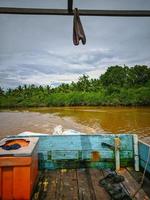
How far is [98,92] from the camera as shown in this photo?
170ft

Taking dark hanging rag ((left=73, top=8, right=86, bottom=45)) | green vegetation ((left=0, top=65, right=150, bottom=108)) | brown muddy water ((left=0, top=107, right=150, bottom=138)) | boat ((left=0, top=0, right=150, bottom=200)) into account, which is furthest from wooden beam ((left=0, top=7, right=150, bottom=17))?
green vegetation ((left=0, top=65, right=150, bottom=108))

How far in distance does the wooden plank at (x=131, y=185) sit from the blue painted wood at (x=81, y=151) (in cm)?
28

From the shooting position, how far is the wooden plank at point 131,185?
2701 mm

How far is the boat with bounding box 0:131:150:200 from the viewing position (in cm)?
251

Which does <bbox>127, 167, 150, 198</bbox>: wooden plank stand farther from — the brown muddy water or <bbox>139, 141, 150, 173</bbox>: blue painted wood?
the brown muddy water

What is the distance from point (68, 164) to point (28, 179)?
1234 millimetres

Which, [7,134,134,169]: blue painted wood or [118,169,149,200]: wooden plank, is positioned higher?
[7,134,134,169]: blue painted wood

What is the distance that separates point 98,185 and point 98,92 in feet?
161

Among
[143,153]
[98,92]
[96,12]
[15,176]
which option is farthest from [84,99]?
[96,12]

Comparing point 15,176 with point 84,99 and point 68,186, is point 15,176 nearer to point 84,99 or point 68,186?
point 68,186

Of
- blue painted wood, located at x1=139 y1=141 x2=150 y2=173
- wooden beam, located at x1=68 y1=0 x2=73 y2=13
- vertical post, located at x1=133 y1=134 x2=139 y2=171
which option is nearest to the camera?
wooden beam, located at x1=68 y1=0 x2=73 y2=13

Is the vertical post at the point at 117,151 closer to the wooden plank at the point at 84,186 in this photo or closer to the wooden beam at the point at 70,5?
the wooden plank at the point at 84,186

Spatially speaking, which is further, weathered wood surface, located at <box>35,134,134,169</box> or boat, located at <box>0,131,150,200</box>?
weathered wood surface, located at <box>35,134,134,169</box>

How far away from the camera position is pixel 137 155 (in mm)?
3514
